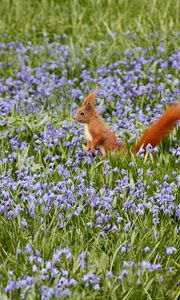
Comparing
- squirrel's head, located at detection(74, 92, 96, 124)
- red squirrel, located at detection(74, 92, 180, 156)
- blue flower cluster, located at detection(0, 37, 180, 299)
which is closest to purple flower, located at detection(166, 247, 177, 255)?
blue flower cluster, located at detection(0, 37, 180, 299)

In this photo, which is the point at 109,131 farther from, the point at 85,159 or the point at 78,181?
the point at 78,181

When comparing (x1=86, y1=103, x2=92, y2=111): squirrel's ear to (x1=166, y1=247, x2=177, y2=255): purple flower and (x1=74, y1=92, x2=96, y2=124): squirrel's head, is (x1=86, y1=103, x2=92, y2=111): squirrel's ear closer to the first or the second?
(x1=74, y1=92, x2=96, y2=124): squirrel's head

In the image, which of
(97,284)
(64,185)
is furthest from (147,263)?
(64,185)

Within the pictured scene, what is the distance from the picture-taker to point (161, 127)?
18.1 ft

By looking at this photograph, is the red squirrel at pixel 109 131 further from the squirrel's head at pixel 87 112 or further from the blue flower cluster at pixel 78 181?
the blue flower cluster at pixel 78 181

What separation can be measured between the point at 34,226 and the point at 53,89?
2883 mm

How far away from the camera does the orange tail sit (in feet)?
18.0

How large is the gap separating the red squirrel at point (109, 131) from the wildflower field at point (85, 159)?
3.9 inches

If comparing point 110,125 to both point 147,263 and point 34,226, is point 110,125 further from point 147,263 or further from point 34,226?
point 147,263

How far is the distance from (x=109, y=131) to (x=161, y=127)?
364 mm

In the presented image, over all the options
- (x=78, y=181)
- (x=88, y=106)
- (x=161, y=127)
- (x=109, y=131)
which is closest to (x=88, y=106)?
(x=88, y=106)

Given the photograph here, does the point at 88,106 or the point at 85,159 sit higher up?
the point at 88,106

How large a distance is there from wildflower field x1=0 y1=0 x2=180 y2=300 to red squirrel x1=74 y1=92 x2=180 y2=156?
0.32ft

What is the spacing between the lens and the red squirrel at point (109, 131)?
5492mm
